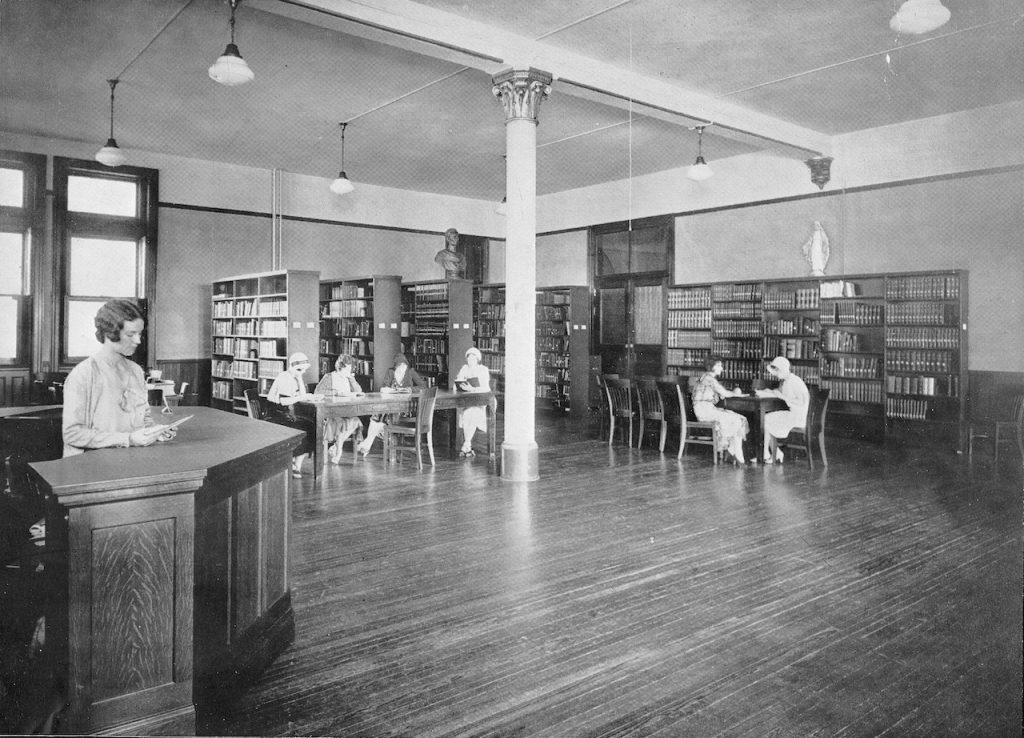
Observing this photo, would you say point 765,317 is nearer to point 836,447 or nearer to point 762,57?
point 836,447

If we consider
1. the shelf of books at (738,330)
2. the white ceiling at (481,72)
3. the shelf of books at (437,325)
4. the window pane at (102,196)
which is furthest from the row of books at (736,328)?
the window pane at (102,196)

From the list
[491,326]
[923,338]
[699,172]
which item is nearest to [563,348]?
[491,326]

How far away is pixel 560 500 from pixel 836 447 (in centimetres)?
455

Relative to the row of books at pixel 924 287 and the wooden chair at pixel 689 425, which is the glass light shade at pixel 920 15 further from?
the row of books at pixel 924 287

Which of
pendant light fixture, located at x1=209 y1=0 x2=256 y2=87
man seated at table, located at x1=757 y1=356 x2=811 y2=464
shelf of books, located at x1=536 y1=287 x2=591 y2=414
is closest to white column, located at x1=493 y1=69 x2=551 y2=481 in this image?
pendant light fixture, located at x1=209 y1=0 x2=256 y2=87

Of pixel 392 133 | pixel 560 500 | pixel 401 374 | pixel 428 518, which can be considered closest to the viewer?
pixel 428 518

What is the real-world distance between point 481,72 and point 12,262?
6434 millimetres

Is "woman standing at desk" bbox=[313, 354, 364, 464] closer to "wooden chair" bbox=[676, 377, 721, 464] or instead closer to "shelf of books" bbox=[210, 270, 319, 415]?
"shelf of books" bbox=[210, 270, 319, 415]

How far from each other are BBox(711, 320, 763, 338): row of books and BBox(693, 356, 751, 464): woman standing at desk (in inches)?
A: 94.4

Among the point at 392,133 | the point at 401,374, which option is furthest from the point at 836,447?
the point at 392,133

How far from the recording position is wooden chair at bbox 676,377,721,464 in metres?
7.65

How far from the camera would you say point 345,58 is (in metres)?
7.04

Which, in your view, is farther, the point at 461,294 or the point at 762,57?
the point at 461,294

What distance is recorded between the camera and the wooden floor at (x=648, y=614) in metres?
2.55
